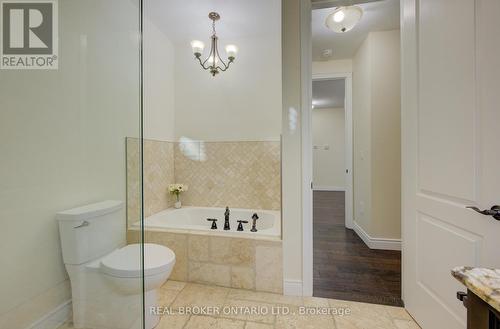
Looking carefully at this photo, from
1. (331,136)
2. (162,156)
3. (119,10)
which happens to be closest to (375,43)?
(119,10)

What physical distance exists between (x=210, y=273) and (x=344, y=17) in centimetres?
272

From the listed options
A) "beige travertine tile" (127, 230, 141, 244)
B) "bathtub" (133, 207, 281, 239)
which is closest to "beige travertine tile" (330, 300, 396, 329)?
"bathtub" (133, 207, 281, 239)

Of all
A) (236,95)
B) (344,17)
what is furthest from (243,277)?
(344,17)

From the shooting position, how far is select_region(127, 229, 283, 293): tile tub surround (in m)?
1.75

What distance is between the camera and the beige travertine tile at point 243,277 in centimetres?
178

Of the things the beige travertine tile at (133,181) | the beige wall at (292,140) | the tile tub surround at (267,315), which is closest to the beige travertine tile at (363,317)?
the tile tub surround at (267,315)

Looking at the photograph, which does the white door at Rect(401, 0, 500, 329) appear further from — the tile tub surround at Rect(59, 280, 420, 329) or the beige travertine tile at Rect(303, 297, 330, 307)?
the beige travertine tile at Rect(303, 297, 330, 307)

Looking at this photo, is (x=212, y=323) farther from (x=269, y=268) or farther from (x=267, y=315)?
(x=269, y=268)

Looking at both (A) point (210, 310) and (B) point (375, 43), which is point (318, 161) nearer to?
(B) point (375, 43)

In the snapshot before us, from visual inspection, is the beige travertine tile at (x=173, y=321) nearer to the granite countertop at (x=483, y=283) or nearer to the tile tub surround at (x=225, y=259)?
the tile tub surround at (x=225, y=259)

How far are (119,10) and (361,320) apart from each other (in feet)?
10.3

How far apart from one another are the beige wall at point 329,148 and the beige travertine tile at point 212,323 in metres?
5.99

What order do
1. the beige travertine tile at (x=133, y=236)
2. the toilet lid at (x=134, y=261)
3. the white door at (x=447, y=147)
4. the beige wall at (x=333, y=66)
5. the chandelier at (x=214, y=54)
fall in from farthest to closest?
1. the beige wall at (x=333, y=66)
2. the chandelier at (x=214, y=54)
3. the beige travertine tile at (x=133, y=236)
4. the toilet lid at (x=134, y=261)
5. the white door at (x=447, y=147)

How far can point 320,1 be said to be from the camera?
1.66m
